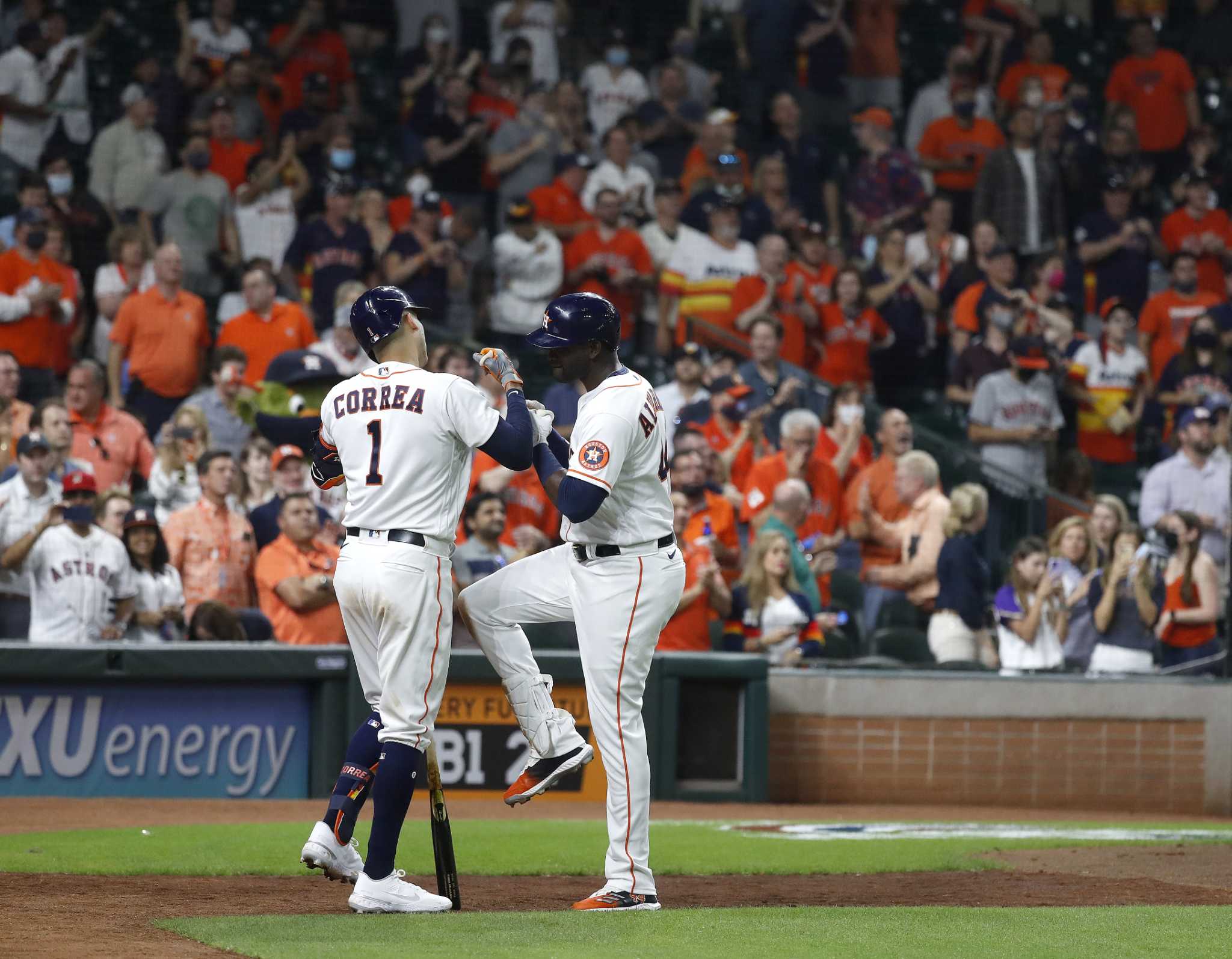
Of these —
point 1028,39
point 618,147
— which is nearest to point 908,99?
point 1028,39

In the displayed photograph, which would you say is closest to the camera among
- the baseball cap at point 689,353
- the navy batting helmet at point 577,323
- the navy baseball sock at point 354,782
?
the navy baseball sock at point 354,782

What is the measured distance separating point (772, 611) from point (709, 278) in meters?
4.36

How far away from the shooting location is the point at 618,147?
623 inches

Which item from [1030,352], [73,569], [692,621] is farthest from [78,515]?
[1030,352]

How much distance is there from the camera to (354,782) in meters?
6.31

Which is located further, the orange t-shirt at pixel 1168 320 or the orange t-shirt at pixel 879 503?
the orange t-shirt at pixel 1168 320

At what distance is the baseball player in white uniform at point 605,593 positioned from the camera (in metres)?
6.31

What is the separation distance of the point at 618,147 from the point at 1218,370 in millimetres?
5293

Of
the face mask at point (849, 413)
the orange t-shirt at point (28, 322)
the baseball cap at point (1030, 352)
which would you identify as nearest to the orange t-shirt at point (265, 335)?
the orange t-shirt at point (28, 322)

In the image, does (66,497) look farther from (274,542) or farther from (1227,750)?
(1227,750)

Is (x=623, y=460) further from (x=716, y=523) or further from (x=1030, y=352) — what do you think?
(x=1030, y=352)

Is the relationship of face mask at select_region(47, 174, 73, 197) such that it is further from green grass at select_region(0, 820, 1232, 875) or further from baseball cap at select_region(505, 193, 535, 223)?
green grass at select_region(0, 820, 1232, 875)

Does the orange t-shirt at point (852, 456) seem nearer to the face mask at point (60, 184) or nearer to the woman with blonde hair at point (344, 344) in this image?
the woman with blonde hair at point (344, 344)

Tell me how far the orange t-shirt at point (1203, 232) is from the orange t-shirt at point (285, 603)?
30.7 ft
